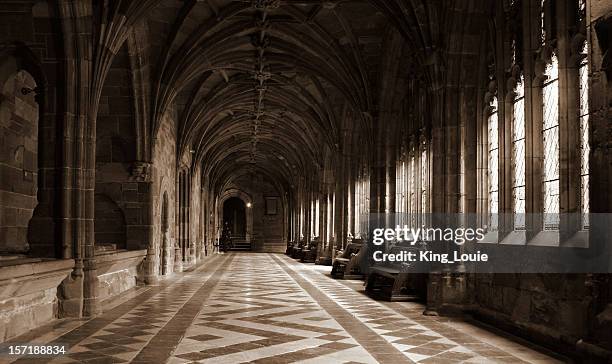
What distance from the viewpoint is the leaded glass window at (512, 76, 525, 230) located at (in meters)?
8.43

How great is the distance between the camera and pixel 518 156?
862cm

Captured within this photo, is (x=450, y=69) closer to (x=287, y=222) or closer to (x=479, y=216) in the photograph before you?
(x=479, y=216)

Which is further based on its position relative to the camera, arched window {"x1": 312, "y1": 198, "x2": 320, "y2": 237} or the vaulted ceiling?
arched window {"x1": 312, "y1": 198, "x2": 320, "y2": 237}

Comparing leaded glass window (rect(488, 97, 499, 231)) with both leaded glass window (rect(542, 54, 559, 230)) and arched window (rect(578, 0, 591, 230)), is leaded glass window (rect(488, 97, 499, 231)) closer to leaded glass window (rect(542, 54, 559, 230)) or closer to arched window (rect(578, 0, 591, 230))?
leaded glass window (rect(542, 54, 559, 230))

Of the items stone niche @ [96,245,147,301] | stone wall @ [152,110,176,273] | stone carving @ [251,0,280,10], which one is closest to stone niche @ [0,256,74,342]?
stone niche @ [96,245,147,301]

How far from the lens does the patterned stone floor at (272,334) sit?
612 cm

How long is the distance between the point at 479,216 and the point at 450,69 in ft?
7.87

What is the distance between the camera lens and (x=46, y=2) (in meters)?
8.97

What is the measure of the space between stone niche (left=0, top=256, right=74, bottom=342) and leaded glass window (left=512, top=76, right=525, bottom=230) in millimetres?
6050

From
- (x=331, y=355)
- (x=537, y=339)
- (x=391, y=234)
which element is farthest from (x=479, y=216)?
(x=391, y=234)

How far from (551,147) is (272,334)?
3.99 m

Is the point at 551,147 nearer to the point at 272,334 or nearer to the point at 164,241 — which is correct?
the point at 272,334

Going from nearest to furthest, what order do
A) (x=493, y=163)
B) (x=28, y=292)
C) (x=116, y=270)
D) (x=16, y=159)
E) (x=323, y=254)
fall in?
(x=28, y=292) < (x=493, y=163) < (x=16, y=159) < (x=116, y=270) < (x=323, y=254)

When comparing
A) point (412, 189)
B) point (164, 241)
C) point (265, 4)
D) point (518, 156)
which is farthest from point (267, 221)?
point (518, 156)
